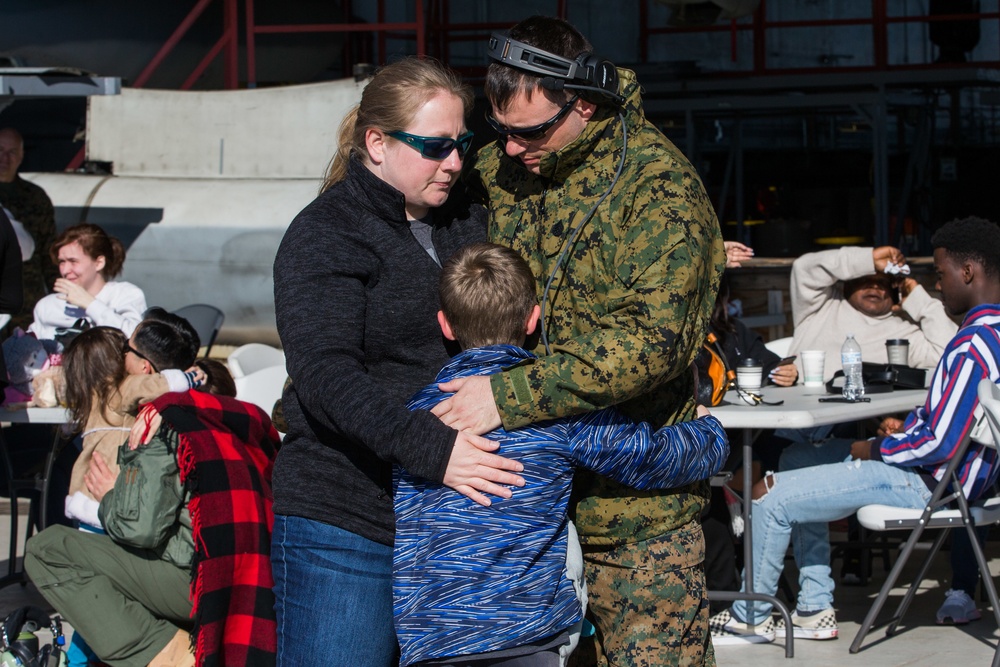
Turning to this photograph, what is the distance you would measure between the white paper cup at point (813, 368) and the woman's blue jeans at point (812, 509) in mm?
780

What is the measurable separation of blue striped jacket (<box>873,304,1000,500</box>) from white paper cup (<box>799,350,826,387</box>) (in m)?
0.88

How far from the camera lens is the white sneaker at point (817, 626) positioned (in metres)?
4.37

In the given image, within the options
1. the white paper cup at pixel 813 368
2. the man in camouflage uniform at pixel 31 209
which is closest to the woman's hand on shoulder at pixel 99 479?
the white paper cup at pixel 813 368

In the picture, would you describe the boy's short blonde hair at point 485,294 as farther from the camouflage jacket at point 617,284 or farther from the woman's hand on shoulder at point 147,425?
the woman's hand on shoulder at point 147,425

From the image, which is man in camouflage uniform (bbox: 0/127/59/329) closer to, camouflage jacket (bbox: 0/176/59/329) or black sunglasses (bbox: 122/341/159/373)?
camouflage jacket (bbox: 0/176/59/329)

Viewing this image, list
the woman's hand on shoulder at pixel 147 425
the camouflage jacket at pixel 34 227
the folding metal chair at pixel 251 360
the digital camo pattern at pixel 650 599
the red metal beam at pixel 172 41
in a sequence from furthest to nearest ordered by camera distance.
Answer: the red metal beam at pixel 172 41
the camouflage jacket at pixel 34 227
the folding metal chair at pixel 251 360
the woman's hand on shoulder at pixel 147 425
the digital camo pattern at pixel 650 599

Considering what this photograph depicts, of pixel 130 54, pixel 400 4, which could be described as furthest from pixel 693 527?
pixel 400 4

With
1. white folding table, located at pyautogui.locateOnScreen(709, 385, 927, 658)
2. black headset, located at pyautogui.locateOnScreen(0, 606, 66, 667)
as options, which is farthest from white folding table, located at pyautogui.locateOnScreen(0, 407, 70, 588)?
white folding table, located at pyautogui.locateOnScreen(709, 385, 927, 658)

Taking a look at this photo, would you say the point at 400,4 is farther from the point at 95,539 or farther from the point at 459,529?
the point at 459,529

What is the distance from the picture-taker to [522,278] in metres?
2.16

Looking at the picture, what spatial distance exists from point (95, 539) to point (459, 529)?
2057mm

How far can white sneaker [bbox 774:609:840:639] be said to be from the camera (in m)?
4.37

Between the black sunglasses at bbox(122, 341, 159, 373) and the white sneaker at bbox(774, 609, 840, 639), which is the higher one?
the black sunglasses at bbox(122, 341, 159, 373)

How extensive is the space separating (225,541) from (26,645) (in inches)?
31.2
